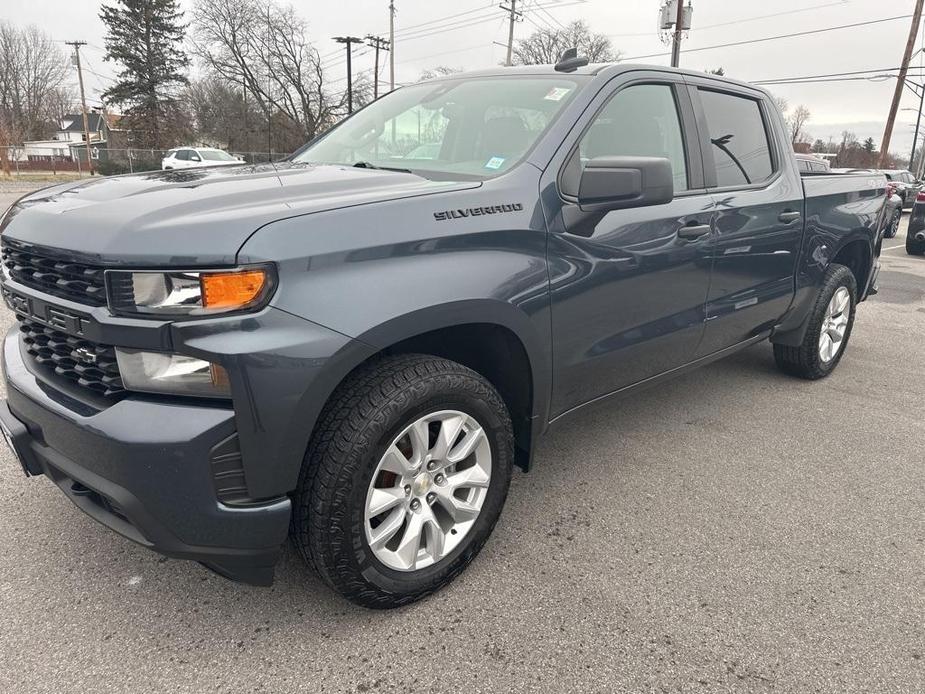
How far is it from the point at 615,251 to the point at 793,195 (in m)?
1.83

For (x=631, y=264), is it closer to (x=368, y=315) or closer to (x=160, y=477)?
Answer: (x=368, y=315)

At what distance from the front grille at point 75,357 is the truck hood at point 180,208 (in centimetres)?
26

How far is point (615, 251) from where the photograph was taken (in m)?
2.62

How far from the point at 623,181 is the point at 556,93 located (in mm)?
663

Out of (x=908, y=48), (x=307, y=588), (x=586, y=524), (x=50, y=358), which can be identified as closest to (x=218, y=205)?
(x=50, y=358)

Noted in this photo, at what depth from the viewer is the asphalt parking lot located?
6.40 feet

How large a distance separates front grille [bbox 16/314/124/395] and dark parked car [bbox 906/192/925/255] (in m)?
14.3

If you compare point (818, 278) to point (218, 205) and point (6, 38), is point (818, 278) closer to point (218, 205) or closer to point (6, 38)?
point (218, 205)

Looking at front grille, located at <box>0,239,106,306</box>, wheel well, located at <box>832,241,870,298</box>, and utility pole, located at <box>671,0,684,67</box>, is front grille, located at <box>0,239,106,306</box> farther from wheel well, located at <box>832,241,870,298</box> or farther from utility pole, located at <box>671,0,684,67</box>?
utility pole, located at <box>671,0,684,67</box>

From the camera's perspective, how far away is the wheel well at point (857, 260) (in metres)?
4.70

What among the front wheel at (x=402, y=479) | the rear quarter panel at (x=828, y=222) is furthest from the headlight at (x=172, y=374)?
the rear quarter panel at (x=828, y=222)

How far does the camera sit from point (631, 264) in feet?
8.86

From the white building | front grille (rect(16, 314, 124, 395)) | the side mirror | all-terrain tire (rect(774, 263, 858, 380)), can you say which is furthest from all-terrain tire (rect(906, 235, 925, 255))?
the white building

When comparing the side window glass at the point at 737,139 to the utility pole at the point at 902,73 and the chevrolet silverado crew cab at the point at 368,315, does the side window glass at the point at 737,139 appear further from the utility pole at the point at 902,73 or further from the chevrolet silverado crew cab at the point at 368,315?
the utility pole at the point at 902,73
